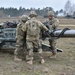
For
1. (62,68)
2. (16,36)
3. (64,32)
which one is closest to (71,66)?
(62,68)

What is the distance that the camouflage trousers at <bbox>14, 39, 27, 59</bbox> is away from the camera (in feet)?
33.7

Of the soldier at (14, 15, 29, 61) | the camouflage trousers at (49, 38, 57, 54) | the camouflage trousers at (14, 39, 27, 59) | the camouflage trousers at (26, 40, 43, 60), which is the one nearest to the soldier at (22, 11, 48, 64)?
the camouflage trousers at (26, 40, 43, 60)

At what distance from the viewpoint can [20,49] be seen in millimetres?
10477

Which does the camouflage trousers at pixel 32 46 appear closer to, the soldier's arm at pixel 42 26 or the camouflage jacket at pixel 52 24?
the soldier's arm at pixel 42 26

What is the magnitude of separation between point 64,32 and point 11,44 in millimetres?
2161

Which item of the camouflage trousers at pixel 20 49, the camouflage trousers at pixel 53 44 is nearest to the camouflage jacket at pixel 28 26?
the camouflage trousers at pixel 20 49

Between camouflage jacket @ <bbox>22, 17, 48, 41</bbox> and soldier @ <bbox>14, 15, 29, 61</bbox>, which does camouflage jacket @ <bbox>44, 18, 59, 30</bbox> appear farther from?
soldier @ <bbox>14, 15, 29, 61</bbox>

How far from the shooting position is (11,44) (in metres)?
11.3

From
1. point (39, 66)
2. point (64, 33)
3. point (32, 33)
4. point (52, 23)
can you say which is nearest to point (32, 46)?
point (32, 33)

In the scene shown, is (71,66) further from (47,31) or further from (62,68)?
(47,31)

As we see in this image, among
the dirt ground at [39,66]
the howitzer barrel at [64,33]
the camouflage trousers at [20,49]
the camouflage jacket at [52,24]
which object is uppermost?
the camouflage jacket at [52,24]

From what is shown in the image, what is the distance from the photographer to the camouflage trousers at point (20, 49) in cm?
1028

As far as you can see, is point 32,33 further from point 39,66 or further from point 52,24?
point 52,24

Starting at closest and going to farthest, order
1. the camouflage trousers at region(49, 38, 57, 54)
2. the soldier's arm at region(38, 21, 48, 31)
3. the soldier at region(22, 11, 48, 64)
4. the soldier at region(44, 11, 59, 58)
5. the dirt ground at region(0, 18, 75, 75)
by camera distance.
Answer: the dirt ground at region(0, 18, 75, 75)
the soldier at region(22, 11, 48, 64)
the soldier's arm at region(38, 21, 48, 31)
the soldier at region(44, 11, 59, 58)
the camouflage trousers at region(49, 38, 57, 54)
